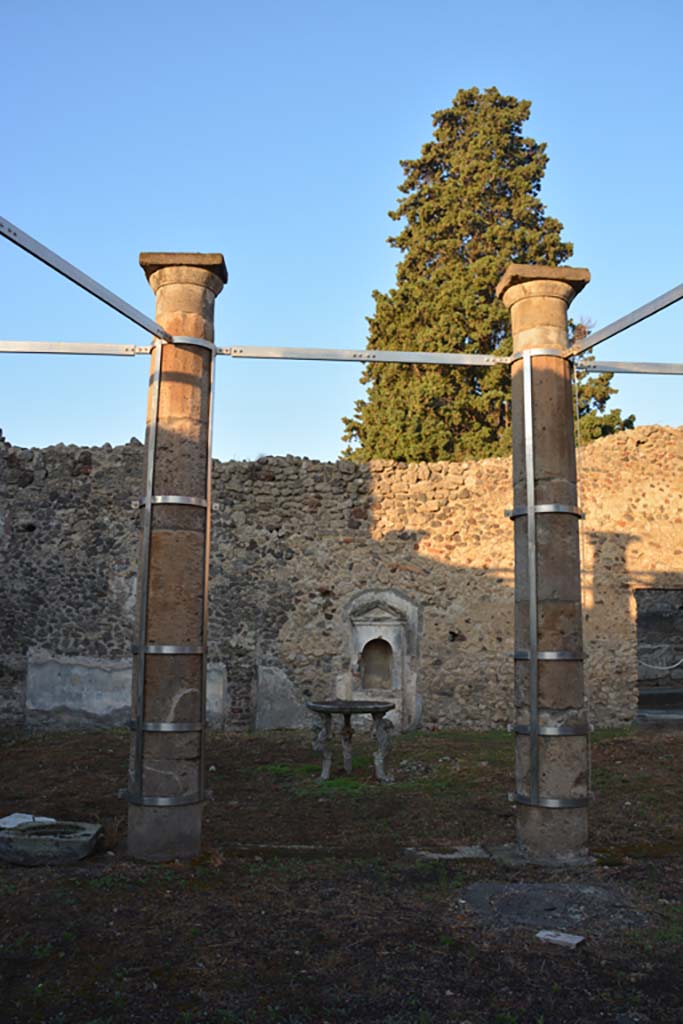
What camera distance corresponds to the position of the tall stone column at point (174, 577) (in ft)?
15.6

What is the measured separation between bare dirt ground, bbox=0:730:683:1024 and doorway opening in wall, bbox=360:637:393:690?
4453 mm

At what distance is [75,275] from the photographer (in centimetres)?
426

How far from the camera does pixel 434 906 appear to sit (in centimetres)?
405

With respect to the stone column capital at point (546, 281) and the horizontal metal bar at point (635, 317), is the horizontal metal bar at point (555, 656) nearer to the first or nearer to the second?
the horizontal metal bar at point (635, 317)

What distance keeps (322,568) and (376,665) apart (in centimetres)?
152

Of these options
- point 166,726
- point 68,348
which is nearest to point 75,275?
point 68,348

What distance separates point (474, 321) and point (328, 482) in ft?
27.5

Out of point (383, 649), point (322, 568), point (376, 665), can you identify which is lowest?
point (376, 665)

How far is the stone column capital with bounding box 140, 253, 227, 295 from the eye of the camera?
520 cm

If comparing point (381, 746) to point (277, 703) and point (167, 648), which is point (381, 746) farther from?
point (277, 703)

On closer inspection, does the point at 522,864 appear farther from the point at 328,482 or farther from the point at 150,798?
the point at 328,482

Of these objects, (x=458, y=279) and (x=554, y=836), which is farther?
(x=458, y=279)

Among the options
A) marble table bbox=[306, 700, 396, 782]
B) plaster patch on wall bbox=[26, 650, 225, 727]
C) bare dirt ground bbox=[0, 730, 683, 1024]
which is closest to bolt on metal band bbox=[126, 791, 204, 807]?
bare dirt ground bbox=[0, 730, 683, 1024]

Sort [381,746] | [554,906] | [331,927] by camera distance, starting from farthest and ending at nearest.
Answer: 1. [381,746]
2. [554,906]
3. [331,927]
